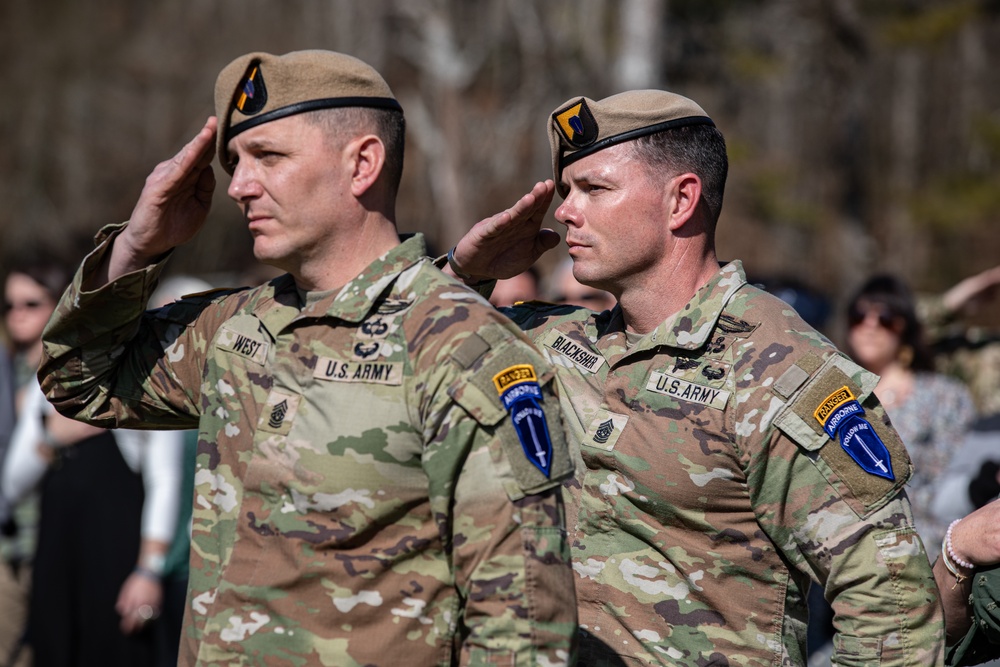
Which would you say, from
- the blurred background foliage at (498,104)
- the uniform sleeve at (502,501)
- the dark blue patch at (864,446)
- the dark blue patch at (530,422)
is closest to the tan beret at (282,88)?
the uniform sleeve at (502,501)

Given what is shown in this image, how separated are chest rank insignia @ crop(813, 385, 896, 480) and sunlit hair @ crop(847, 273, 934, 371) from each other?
9.77 feet

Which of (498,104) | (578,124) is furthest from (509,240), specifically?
(498,104)

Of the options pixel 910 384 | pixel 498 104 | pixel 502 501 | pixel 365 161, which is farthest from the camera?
pixel 498 104

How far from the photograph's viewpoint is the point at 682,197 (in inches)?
116

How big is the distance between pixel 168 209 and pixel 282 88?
1.53 ft

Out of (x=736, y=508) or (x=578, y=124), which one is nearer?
(x=736, y=508)

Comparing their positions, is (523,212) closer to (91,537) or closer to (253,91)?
(253,91)

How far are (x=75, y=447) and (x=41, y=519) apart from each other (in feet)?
1.18

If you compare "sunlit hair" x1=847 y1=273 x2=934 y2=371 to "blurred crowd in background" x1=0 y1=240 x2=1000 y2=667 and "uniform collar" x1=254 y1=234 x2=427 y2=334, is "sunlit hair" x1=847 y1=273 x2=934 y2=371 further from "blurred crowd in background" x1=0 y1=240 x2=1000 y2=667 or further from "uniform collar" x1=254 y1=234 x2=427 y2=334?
"uniform collar" x1=254 y1=234 x2=427 y2=334

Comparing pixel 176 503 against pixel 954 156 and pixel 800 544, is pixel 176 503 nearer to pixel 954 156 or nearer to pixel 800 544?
pixel 800 544

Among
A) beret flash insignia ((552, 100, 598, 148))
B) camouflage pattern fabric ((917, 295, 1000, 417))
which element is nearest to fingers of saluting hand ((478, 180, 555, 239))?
beret flash insignia ((552, 100, 598, 148))

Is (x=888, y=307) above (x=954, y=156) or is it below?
above

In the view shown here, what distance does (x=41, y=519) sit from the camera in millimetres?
5246

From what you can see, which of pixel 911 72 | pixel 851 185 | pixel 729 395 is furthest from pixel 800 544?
pixel 911 72
